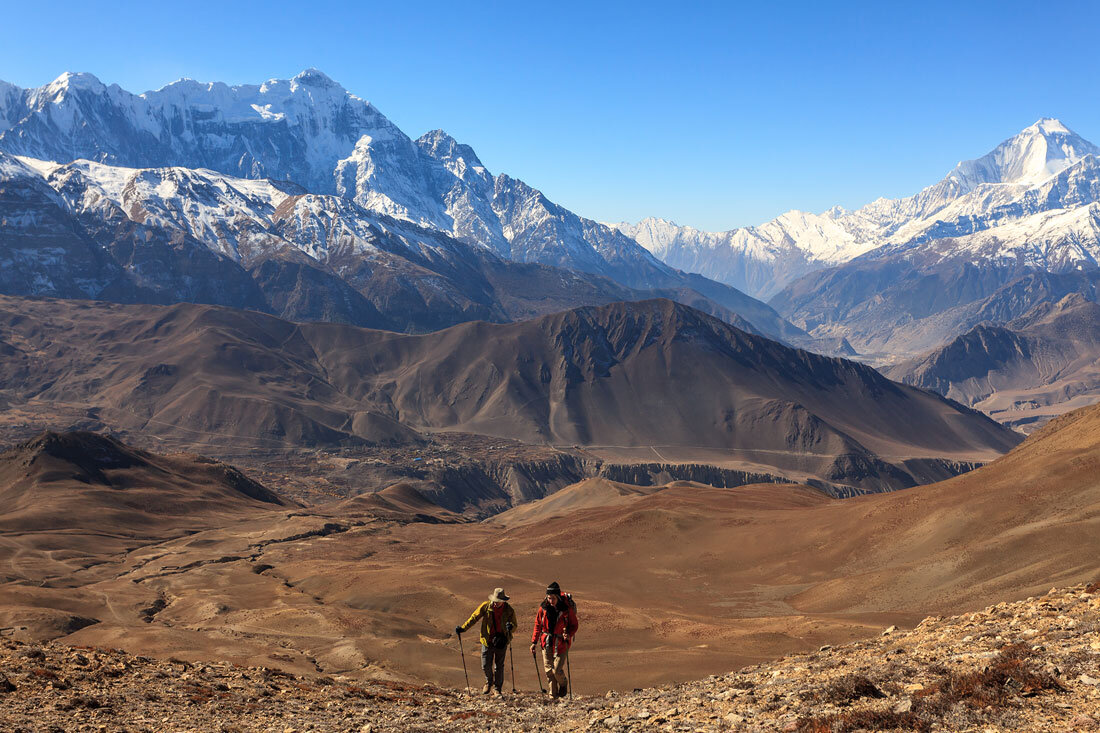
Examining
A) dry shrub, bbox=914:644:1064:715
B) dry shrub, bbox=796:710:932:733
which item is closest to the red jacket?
dry shrub, bbox=796:710:932:733

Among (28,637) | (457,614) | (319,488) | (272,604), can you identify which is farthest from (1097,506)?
(319,488)

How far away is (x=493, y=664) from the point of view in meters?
25.2

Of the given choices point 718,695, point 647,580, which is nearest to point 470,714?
point 718,695

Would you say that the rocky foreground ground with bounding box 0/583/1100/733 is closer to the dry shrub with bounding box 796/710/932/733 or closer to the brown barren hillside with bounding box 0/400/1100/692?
the dry shrub with bounding box 796/710/932/733

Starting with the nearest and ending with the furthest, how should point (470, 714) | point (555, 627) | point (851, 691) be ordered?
point (851, 691), point (470, 714), point (555, 627)

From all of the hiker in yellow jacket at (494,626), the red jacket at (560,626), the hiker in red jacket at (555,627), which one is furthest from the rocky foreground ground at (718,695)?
the red jacket at (560,626)

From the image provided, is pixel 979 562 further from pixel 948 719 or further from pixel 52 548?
pixel 52 548

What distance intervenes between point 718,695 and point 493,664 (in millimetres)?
7590

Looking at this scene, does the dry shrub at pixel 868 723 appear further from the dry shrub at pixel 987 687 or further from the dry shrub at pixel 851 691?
the dry shrub at pixel 851 691

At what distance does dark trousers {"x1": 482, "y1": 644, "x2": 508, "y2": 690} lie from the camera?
24750 millimetres

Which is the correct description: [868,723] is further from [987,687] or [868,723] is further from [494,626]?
[494,626]

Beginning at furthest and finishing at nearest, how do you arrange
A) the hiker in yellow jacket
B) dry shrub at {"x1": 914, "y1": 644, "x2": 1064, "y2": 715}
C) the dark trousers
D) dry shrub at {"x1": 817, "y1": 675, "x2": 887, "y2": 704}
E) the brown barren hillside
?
the brown barren hillside
the dark trousers
the hiker in yellow jacket
dry shrub at {"x1": 817, "y1": 675, "x2": 887, "y2": 704}
dry shrub at {"x1": 914, "y1": 644, "x2": 1064, "y2": 715}

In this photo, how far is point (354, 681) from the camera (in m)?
30.3

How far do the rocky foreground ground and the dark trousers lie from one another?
2.08 ft
